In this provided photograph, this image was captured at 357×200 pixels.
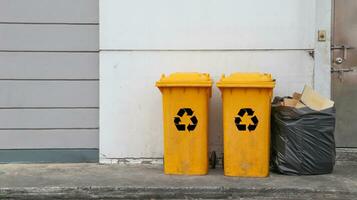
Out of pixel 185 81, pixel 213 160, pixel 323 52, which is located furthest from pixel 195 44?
pixel 323 52

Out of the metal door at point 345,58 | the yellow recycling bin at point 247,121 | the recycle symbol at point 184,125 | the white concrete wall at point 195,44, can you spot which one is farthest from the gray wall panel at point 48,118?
the metal door at point 345,58

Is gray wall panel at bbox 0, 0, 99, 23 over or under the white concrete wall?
over

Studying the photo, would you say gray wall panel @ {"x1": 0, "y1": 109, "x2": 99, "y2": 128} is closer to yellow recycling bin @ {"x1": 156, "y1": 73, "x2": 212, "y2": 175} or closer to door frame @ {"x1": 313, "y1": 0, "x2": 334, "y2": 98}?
yellow recycling bin @ {"x1": 156, "y1": 73, "x2": 212, "y2": 175}

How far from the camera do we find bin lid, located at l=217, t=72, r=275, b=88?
19.2 ft

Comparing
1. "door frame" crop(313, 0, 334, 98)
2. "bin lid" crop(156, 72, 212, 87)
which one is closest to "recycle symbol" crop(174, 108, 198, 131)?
"bin lid" crop(156, 72, 212, 87)

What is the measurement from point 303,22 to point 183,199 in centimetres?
254

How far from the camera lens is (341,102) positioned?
6848 mm

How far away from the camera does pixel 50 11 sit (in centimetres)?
669

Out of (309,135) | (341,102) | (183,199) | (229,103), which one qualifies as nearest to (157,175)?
(183,199)

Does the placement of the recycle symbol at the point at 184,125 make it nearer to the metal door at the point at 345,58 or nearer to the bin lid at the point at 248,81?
the bin lid at the point at 248,81

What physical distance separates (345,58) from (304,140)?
1390 millimetres

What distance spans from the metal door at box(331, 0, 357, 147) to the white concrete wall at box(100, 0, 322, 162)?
367mm

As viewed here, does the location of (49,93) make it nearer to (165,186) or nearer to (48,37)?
(48,37)

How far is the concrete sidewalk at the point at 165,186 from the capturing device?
5.57 metres
